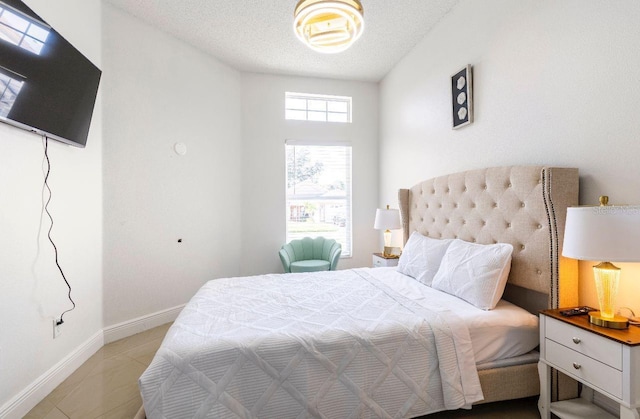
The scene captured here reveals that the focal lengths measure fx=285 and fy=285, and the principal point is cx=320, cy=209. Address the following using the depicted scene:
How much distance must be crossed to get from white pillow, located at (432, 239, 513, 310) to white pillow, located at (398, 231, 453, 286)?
148mm

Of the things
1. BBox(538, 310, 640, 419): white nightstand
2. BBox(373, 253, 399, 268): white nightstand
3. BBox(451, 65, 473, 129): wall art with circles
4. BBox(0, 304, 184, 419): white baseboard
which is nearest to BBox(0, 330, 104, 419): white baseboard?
BBox(0, 304, 184, 419): white baseboard

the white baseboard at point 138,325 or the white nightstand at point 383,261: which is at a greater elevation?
the white nightstand at point 383,261

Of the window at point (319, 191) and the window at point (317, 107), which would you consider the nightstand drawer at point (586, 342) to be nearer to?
the window at point (319, 191)

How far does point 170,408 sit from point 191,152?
9.31 ft

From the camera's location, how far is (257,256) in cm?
416

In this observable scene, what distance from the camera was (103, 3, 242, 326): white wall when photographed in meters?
2.79

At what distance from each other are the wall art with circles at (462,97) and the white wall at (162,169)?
2.81 meters

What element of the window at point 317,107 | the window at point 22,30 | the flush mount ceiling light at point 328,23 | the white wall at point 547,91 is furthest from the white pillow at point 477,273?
the window at point 22,30

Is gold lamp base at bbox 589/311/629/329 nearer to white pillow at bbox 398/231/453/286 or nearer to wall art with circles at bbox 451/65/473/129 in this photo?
white pillow at bbox 398/231/453/286

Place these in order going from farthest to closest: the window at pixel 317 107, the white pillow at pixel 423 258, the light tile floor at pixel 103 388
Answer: the window at pixel 317 107
the white pillow at pixel 423 258
the light tile floor at pixel 103 388

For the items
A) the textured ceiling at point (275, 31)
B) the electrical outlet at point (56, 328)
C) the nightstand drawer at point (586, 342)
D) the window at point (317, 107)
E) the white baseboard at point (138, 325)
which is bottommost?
the white baseboard at point (138, 325)

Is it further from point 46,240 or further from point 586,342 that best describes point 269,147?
point 586,342

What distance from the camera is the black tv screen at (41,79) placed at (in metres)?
1.55

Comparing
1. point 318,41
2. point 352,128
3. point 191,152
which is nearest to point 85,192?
point 191,152
